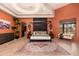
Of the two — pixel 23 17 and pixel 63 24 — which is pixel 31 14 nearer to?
pixel 23 17

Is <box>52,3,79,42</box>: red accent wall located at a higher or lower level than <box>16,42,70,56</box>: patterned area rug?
higher

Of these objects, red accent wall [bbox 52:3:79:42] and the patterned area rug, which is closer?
the patterned area rug

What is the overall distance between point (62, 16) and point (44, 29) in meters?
3.56

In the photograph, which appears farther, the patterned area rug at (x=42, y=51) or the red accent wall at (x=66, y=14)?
the red accent wall at (x=66, y=14)

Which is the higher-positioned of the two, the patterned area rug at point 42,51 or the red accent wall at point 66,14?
the red accent wall at point 66,14

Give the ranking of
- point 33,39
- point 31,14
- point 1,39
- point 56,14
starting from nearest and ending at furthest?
point 1,39 → point 33,39 → point 56,14 → point 31,14

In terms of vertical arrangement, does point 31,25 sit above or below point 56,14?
below

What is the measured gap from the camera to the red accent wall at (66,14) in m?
9.51

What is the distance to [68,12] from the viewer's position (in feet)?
34.8

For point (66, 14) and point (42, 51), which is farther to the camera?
point (66, 14)

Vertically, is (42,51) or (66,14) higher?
(66,14)

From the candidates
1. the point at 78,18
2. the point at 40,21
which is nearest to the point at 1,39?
the point at 78,18

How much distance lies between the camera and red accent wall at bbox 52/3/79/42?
9.51m

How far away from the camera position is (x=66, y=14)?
433 inches
